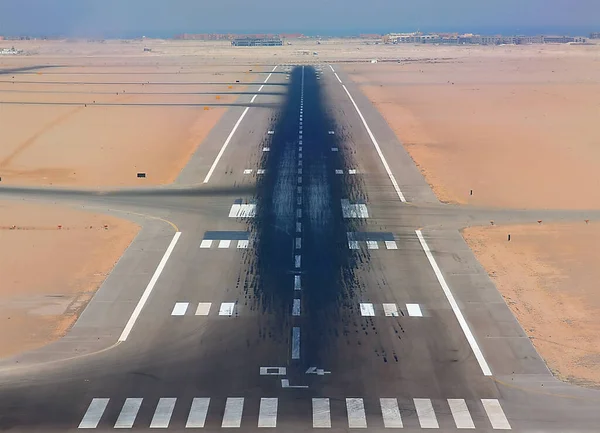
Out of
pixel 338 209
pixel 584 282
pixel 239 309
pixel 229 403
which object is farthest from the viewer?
pixel 338 209

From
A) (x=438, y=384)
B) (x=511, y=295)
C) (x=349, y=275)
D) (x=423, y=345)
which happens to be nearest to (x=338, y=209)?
(x=349, y=275)

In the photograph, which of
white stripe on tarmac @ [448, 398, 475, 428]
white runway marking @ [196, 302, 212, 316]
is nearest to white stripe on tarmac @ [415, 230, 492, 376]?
white stripe on tarmac @ [448, 398, 475, 428]

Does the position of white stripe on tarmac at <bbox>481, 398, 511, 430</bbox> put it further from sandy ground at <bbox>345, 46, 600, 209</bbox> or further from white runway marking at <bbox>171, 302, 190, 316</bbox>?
sandy ground at <bbox>345, 46, 600, 209</bbox>

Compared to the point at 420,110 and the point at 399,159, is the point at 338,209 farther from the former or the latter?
the point at 420,110

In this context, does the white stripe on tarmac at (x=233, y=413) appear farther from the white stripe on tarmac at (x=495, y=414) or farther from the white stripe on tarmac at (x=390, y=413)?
the white stripe on tarmac at (x=495, y=414)

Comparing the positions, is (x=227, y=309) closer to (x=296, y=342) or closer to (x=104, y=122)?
(x=296, y=342)

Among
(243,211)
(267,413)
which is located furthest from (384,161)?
(267,413)
